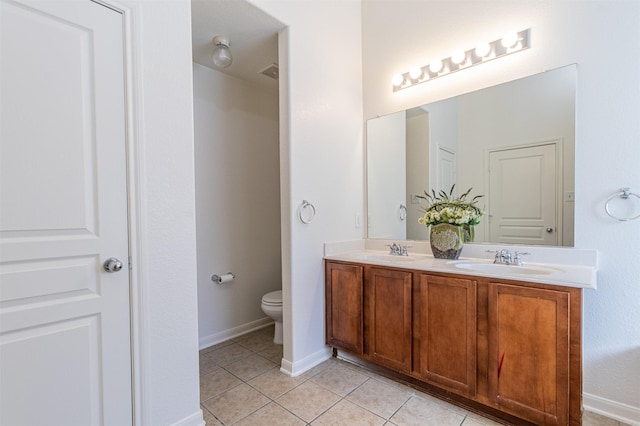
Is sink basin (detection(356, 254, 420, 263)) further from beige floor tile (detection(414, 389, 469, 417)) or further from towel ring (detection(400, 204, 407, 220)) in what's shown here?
beige floor tile (detection(414, 389, 469, 417))

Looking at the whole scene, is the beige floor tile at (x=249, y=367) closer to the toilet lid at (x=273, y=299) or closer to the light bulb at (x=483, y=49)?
the toilet lid at (x=273, y=299)

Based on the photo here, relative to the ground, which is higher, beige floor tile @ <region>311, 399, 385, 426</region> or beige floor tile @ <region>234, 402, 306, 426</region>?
beige floor tile @ <region>234, 402, 306, 426</region>

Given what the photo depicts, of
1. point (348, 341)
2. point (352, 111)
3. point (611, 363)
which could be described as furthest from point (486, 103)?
point (348, 341)

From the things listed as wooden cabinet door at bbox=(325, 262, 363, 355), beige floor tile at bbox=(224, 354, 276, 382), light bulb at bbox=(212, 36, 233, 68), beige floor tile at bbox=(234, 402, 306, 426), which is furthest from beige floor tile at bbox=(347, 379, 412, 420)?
light bulb at bbox=(212, 36, 233, 68)

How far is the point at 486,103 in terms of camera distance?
2055mm

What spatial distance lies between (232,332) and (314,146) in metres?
1.87

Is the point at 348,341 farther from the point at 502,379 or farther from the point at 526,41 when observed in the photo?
the point at 526,41

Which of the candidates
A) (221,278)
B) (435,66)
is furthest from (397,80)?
(221,278)

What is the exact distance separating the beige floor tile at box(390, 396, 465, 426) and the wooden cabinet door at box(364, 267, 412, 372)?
210 millimetres

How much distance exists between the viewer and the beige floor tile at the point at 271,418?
5.24 feet

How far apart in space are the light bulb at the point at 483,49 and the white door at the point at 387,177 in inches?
25.8

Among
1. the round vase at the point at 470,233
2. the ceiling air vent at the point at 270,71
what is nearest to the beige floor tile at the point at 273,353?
the round vase at the point at 470,233

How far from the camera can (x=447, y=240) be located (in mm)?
Result: 2061

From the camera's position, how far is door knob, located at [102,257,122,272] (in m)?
1.27
